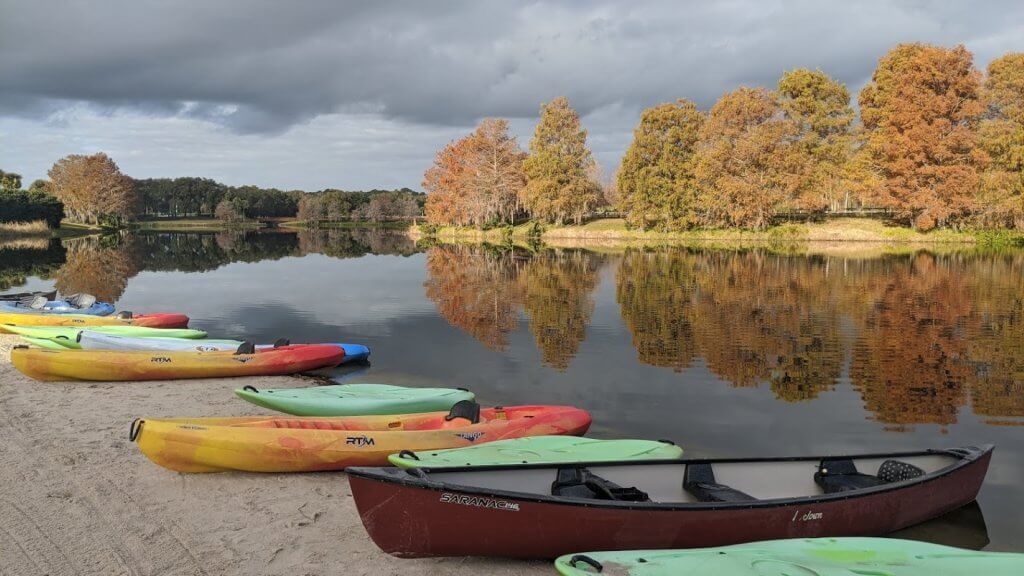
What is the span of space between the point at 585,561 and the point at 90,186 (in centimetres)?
12827

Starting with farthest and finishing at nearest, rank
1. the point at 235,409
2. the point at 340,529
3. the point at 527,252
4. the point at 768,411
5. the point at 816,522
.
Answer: the point at 527,252
the point at 768,411
the point at 235,409
the point at 340,529
the point at 816,522

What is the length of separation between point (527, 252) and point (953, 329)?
123 feet

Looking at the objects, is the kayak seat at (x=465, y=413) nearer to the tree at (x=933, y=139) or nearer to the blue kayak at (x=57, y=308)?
the blue kayak at (x=57, y=308)

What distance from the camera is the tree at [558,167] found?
70.9 meters

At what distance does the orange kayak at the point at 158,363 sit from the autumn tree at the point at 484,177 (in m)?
64.6

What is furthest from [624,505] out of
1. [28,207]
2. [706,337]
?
[28,207]

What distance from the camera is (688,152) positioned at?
66.1 metres

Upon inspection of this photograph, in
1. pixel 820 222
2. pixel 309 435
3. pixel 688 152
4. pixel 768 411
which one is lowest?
pixel 768 411

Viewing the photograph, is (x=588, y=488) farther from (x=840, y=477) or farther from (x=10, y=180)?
(x=10, y=180)

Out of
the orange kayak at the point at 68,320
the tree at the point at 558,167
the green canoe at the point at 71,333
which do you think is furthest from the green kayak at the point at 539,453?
the tree at the point at 558,167

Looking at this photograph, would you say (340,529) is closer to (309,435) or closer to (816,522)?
(309,435)

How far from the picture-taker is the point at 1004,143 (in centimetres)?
5031

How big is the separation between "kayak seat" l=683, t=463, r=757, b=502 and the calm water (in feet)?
8.27

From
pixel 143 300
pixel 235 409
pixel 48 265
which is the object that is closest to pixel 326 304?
pixel 143 300
